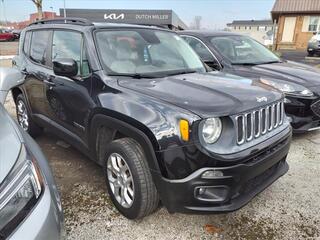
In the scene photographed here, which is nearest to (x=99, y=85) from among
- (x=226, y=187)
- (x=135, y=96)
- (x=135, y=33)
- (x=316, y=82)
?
(x=135, y=96)

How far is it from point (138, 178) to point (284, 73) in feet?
11.6

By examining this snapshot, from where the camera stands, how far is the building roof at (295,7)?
26.8 metres

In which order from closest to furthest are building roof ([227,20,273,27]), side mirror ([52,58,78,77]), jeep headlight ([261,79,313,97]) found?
side mirror ([52,58,78,77]), jeep headlight ([261,79,313,97]), building roof ([227,20,273,27])

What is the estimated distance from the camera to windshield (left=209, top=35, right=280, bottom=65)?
5617 millimetres

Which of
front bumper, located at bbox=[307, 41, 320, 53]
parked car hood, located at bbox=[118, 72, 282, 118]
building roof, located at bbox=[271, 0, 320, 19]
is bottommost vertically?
front bumper, located at bbox=[307, 41, 320, 53]

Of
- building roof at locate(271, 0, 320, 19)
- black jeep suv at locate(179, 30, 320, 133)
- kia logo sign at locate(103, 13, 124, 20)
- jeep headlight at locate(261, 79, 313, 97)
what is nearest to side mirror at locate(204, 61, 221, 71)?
black jeep suv at locate(179, 30, 320, 133)

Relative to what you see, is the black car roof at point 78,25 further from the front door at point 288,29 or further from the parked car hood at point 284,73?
the front door at point 288,29

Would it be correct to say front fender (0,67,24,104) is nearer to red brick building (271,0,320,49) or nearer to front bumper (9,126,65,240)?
front bumper (9,126,65,240)

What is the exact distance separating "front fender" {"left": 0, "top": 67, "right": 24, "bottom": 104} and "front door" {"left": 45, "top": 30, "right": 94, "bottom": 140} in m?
0.58

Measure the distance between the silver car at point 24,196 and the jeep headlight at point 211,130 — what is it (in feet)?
3.83

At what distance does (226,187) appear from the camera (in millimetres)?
2375

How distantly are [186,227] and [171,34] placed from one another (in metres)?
2.50

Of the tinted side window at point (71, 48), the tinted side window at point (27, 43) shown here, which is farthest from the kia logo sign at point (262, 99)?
the tinted side window at point (27, 43)

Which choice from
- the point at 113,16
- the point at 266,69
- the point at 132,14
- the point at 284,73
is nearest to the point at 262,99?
the point at 284,73
